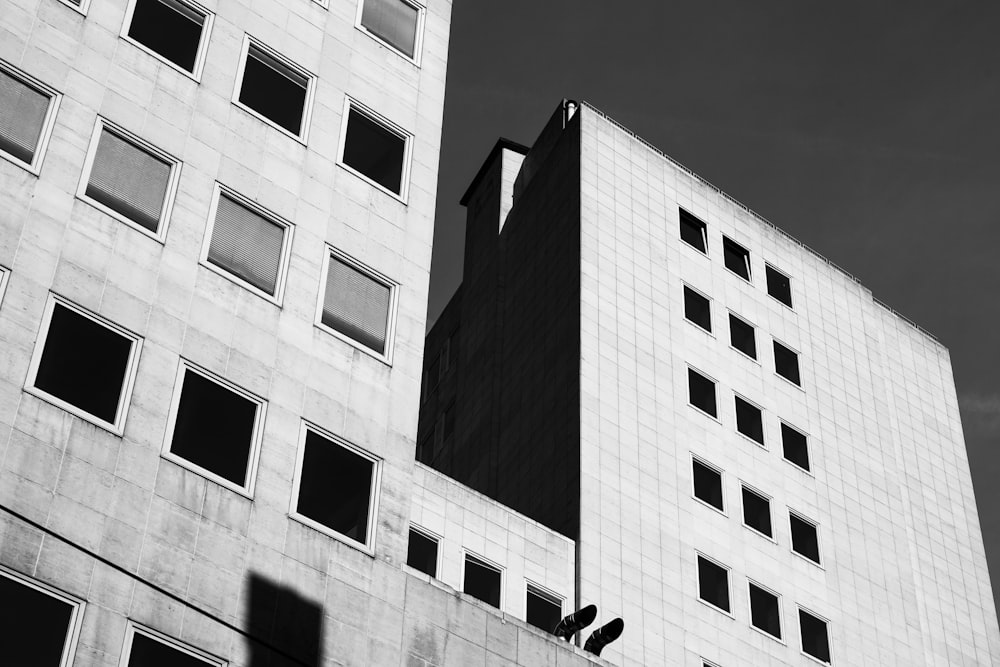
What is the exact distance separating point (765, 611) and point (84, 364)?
2958 cm

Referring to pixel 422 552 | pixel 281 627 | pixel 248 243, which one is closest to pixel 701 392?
pixel 422 552

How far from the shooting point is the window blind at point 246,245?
Result: 95.8 feet

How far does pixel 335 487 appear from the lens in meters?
28.2

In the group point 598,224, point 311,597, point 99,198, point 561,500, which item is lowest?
point 311,597

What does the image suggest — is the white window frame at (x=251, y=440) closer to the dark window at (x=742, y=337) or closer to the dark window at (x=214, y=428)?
the dark window at (x=214, y=428)

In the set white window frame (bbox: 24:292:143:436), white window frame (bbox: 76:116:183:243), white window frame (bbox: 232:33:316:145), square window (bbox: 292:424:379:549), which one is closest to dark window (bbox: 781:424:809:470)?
white window frame (bbox: 232:33:316:145)

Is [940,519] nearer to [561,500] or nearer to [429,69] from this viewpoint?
[561,500]

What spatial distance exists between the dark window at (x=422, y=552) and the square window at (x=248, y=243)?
13.5 m

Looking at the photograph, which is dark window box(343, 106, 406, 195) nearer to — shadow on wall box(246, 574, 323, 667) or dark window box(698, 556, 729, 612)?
shadow on wall box(246, 574, 323, 667)

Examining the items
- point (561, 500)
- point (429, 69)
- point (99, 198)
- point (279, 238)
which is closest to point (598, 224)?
point (561, 500)

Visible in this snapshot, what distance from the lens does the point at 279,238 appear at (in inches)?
1195

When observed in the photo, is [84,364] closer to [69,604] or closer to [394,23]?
[69,604]

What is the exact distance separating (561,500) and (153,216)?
72.6 ft

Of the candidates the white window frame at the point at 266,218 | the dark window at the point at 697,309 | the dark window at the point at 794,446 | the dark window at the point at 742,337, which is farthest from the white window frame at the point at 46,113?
the dark window at the point at 794,446
